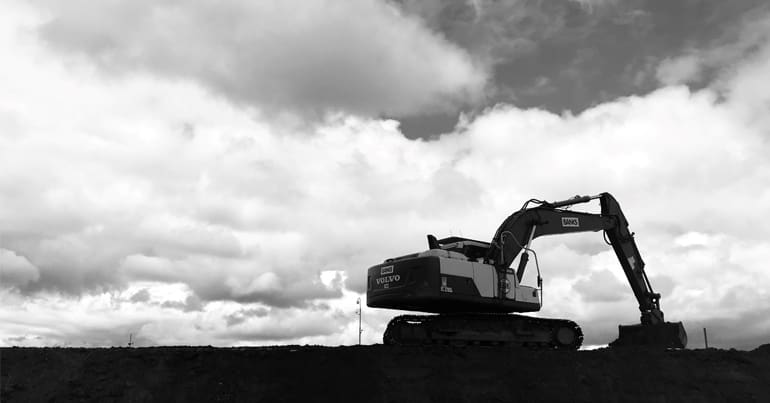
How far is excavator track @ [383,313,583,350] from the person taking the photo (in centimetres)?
1827

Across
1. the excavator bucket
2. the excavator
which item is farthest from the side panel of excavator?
the excavator bucket

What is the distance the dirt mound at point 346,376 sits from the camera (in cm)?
1395

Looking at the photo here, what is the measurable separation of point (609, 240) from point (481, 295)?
7720mm

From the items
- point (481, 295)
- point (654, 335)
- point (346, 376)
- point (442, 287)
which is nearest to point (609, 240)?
point (654, 335)

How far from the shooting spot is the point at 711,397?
16.5 metres

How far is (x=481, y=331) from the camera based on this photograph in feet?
61.3

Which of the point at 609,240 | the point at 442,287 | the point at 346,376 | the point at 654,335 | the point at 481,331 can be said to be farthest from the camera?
the point at 609,240

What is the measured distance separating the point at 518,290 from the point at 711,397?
244 inches

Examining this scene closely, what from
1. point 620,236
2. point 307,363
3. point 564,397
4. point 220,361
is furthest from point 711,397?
point 220,361

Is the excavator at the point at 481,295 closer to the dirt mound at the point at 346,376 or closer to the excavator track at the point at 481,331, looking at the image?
the excavator track at the point at 481,331

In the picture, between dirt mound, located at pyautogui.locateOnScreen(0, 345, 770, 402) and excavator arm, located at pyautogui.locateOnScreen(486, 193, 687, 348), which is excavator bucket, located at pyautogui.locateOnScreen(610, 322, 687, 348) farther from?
dirt mound, located at pyautogui.locateOnScreen(0, 345, 770, 402)

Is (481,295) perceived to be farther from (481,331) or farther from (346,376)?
(346,376)

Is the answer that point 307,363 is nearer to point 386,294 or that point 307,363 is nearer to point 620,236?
point 386,294

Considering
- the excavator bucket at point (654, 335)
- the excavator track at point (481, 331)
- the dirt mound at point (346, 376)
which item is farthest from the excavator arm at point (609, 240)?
the dirt mound at point (346, 376)
